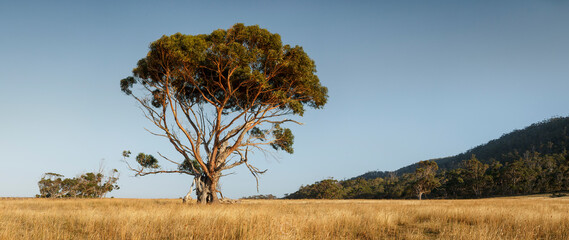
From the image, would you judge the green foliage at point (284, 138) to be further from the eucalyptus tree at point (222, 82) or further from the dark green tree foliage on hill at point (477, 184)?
the dark green tree foliage on hill at point (477, 184)

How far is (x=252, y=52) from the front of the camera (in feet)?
60.6

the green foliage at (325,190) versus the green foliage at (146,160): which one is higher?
the green foliage at (146,160)

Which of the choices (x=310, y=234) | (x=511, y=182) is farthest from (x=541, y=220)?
(x=511, y=182)

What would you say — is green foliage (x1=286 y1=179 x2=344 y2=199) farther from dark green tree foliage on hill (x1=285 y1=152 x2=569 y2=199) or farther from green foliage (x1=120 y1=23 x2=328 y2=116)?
green foliage (x1=120 y1=23 x2=328 y2=116)

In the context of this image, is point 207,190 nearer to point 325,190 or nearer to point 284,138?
point 284,138

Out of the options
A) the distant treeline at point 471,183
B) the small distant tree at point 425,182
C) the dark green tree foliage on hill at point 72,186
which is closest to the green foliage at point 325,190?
the distant treeline at point 471,183

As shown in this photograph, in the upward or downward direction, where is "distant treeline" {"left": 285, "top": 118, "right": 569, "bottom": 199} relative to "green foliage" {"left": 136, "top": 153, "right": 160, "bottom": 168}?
downward

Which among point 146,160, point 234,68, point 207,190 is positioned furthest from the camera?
point 146,160

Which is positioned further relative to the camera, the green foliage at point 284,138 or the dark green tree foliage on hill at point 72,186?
the dark green tree foliage on hill at point 72,186

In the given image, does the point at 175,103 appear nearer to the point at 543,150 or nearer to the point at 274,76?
the point at 274,76

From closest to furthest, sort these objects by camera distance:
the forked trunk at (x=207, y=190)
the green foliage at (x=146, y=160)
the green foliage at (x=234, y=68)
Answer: the green foliage at (x=234, y=68) < the forked trunk at (x=207, y=190) < the green foliage at (x=146, y=160)

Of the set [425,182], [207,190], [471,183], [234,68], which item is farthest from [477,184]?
[234,68]

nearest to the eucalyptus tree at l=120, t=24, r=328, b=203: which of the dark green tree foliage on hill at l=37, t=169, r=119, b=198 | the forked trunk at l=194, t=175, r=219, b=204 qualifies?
the forked trunk at l=194, t=175, r=219, b=204

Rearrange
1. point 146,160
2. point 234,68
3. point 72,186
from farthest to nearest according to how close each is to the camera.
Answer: point 72,186 → point 146,160 → point 234,68
